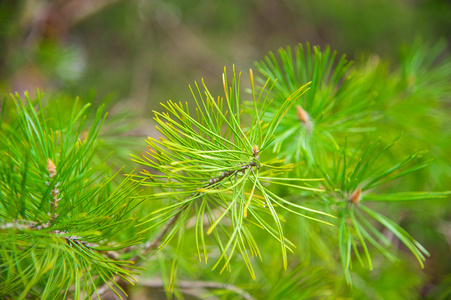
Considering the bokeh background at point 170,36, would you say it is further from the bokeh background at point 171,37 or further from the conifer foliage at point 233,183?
the conifer foliage at point 233,183

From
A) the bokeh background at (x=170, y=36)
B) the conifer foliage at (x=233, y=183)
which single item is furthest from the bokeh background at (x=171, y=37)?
the conifer foliage at (x=233, y=183)

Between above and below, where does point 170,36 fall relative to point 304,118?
above

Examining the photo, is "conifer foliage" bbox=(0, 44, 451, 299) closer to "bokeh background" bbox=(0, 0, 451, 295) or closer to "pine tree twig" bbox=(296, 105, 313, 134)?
"pine tree twig" bbox=(296, 105, 313, 134)

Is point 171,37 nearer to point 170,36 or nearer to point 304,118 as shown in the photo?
point 170,36

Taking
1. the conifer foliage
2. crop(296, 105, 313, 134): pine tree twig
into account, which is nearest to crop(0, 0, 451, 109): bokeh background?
the conifer foliage

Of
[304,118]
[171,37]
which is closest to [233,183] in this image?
[304,118]

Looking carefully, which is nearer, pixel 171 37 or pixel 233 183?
pixel 233 183
